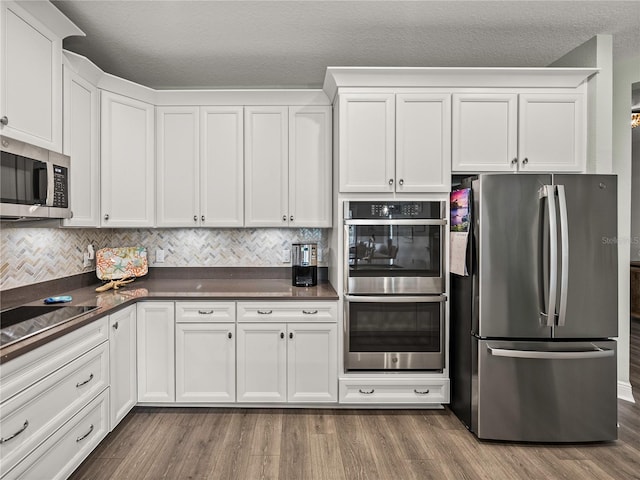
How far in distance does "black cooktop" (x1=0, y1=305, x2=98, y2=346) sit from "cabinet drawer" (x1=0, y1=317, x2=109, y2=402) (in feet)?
0.30

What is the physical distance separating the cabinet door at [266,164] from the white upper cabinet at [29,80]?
1322mm

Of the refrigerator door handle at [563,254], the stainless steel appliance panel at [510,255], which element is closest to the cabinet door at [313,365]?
the stainless steel appliance panel at [510,255]

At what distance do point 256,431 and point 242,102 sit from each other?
8.09 ft

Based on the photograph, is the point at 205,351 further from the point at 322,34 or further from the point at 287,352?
the point at 322,34

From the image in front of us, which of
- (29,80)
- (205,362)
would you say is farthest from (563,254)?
(29,80)

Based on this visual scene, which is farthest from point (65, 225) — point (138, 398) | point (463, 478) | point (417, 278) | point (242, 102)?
point (463, 478)

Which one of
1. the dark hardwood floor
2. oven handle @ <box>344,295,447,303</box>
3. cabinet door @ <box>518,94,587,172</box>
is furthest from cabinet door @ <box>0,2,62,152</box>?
cabinet door @ <box>518,94,587,172</box>

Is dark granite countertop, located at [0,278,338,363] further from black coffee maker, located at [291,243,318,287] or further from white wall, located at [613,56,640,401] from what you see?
white wall, located at [613,56,640,401]

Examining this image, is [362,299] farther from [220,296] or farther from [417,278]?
[220,296]

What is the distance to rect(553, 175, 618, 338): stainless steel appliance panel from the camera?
98.0 inches

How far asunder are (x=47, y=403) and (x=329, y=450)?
1.51 m

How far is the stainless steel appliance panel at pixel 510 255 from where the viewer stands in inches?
98.2

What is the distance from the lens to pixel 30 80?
2178 millimetres

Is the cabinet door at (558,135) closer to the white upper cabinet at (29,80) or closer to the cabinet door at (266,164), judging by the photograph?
the cabinet door at (266,164)
